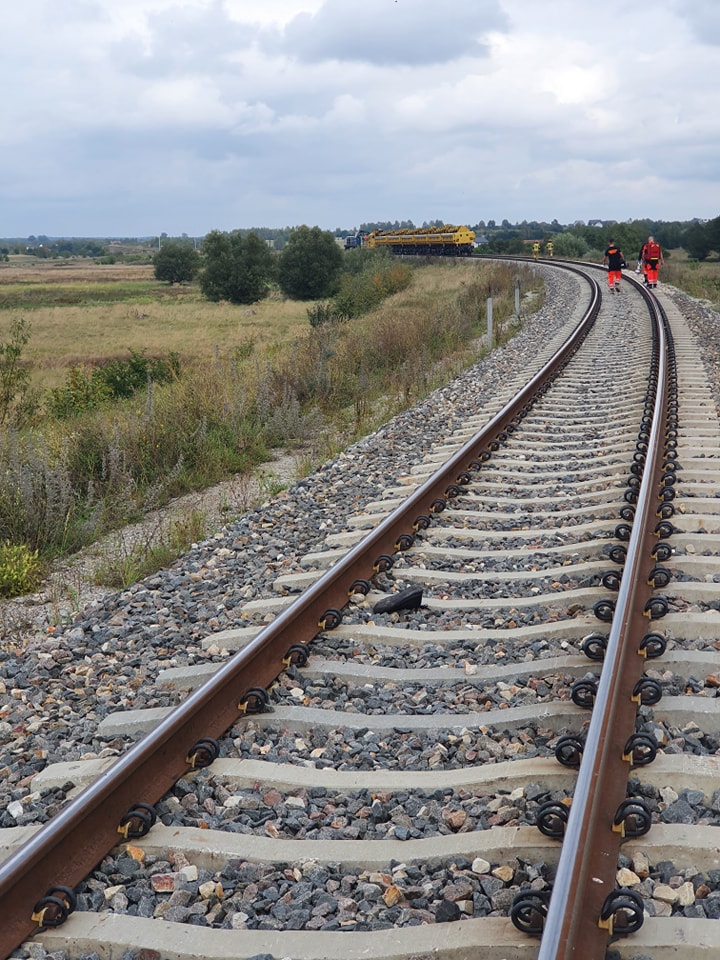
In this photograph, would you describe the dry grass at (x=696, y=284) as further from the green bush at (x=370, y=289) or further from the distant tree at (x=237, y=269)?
the distant tree at (x=237, y=269)

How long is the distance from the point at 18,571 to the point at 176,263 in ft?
309

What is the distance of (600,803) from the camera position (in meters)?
2.83

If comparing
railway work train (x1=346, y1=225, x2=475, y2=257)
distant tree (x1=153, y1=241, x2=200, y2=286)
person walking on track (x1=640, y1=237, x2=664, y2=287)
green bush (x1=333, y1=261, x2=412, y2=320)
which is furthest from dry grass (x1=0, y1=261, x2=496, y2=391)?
distant tree (x1=153, y1=241, x2=200, y2=286)

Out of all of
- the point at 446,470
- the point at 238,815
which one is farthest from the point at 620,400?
the point at 238,815

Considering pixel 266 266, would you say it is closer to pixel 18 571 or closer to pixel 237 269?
pixel 237 269

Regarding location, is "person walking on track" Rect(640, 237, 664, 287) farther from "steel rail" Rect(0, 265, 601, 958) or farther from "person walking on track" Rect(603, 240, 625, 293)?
"steel rail" Rect(0, 265, 601, 958)

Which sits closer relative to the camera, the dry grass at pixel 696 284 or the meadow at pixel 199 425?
the meadow at pixel 199 425

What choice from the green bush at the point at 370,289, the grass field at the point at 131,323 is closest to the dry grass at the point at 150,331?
the grass field at the point at 131,323

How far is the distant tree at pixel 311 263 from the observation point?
6047 centimetres

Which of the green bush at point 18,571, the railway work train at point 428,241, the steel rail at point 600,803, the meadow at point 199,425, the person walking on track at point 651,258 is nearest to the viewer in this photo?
the steel rail at point 600,803

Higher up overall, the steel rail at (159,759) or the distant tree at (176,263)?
the distant tree at (176,263)

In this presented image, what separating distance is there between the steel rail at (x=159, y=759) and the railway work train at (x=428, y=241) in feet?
209

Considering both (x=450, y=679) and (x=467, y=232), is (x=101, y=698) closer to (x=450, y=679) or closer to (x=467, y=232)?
(x=450, y=679)

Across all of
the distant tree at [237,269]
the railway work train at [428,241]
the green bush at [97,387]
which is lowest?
the green bush at [97,387]
